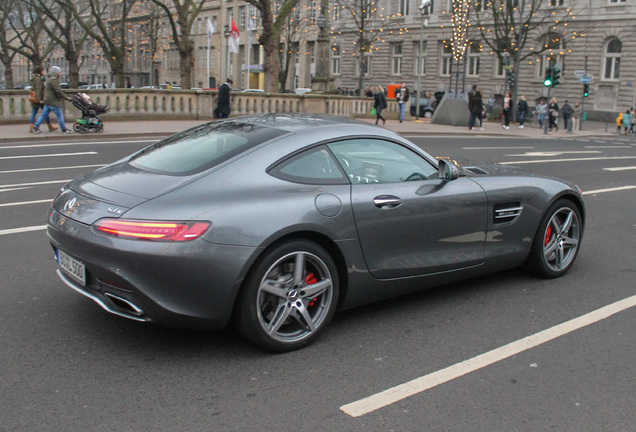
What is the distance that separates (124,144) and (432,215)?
14.6m

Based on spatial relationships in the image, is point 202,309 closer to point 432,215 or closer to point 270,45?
point 432,215

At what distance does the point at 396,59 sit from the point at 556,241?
59.0m

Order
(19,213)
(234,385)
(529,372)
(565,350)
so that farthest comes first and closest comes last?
(19,213) < (565,350) < (529,372) < (234,385)

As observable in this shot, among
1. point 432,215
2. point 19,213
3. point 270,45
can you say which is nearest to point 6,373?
point 432,215

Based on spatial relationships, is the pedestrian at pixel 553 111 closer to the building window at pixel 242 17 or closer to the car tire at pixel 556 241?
the car tire at pixel 556 241

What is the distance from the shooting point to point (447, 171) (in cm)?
512

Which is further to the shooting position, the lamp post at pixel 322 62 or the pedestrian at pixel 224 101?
the lamp post at pixel 322 62

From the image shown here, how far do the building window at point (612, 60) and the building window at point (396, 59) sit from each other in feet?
64.6

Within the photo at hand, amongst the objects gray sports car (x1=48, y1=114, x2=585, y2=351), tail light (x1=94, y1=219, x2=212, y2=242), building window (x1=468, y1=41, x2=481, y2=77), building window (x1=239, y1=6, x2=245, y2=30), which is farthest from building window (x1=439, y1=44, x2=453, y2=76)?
tail light (x1=94, y1=219, x2=212, y2=242)

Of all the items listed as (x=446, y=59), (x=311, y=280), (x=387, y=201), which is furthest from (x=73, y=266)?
(x=446, y=59)

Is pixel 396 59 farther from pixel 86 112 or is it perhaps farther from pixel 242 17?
pixel 86 112

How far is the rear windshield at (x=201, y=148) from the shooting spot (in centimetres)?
448

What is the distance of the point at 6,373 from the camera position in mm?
3887

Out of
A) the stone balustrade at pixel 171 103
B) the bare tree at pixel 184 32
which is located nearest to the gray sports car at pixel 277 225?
the stone balustrade at pixel 171 103
